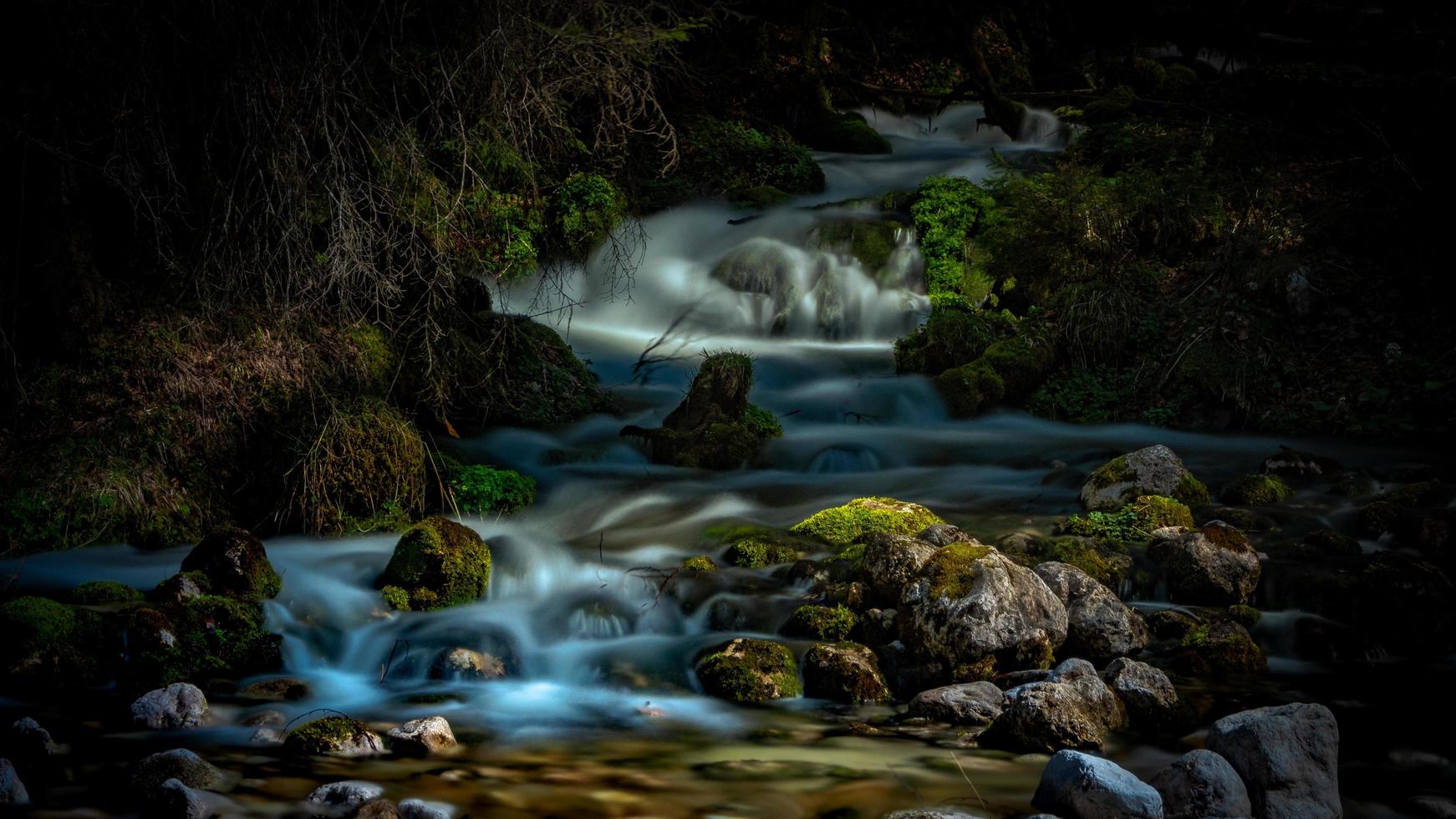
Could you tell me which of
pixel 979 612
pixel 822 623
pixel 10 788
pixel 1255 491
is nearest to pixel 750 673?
pixel 822 623

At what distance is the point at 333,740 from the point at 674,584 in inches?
104

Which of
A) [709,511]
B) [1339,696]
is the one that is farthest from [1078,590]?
[709,511]

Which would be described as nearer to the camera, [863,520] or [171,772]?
[171,772]

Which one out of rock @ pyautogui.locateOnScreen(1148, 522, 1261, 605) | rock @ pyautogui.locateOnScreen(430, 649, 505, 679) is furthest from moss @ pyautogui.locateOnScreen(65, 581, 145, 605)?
rock @ pyautogui.locateOnScreen(1148, 522, 1261, 605)

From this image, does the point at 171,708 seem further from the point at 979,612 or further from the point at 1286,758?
the point at 1286,758

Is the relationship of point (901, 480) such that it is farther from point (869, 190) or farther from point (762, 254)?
point (869, 190)

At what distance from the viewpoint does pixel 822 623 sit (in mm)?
5707

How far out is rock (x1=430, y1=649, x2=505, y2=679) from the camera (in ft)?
17.5

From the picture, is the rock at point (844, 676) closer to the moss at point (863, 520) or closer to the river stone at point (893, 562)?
the river stone at point (893, 562)

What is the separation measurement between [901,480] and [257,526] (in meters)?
5.28

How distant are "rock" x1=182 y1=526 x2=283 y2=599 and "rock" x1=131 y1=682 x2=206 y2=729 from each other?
55.1 inches

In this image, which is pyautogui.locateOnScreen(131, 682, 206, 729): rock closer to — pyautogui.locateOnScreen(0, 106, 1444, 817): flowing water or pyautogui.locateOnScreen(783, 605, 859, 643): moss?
pyautogui.locateOnScreen(0, 106, 1444, 817): flowing water

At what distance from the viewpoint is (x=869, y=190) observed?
17.0 meters

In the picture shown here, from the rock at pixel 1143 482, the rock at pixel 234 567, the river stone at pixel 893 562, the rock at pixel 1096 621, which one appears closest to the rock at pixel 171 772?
the rock at pixel 234 567
